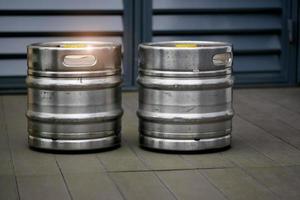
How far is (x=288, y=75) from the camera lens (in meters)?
11.1

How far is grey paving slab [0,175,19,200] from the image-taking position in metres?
5.59

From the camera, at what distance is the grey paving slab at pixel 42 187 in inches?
220

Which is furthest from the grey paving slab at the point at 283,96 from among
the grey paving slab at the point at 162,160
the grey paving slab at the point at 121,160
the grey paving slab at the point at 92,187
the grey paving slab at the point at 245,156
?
the grey paving slab at the point at 92,187

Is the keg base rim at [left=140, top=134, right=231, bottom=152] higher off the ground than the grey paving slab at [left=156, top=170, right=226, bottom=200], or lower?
higher

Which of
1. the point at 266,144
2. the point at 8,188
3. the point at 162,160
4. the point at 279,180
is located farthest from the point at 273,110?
the point at 8,188

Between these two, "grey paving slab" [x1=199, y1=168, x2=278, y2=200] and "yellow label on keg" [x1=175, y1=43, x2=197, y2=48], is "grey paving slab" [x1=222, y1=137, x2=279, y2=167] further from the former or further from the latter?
"yellow label on keg" [x1=175, y1=43, x2=197, y2=48]

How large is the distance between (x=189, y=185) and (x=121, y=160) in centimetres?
100

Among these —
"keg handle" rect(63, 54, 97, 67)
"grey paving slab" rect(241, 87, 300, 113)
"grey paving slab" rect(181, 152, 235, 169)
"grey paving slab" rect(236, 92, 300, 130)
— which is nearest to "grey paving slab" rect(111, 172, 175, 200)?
"grey paving slab" rect(181, 152, 235, 169)

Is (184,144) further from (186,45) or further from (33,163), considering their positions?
(33,163)

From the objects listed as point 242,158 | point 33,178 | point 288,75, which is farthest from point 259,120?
point 33,178

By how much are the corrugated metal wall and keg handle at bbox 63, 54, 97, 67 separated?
362 centimetres

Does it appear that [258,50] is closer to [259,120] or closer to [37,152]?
[259,120]

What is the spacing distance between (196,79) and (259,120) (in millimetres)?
2081

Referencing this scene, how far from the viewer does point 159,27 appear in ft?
35.1
